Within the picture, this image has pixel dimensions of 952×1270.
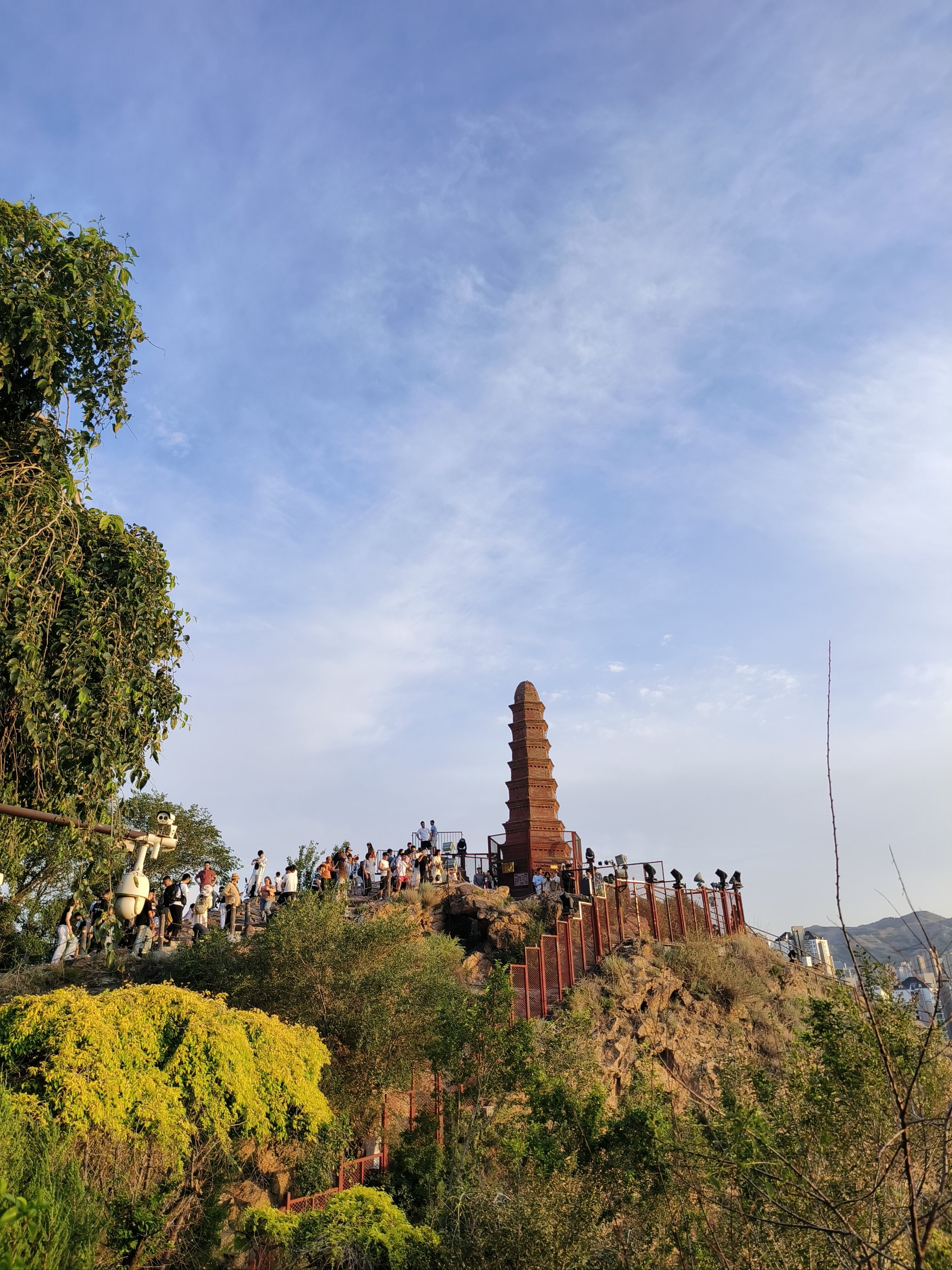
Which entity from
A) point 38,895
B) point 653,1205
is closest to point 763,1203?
point 653,1205

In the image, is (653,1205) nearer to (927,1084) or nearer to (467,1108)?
(927,1084)

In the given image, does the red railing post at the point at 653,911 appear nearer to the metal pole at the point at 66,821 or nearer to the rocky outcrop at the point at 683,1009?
the rocky outcrop at the point at 683,1009

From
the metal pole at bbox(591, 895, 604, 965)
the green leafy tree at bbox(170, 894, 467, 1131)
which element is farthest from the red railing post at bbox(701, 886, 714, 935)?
the green leafy tree at bbox(170, 894, 467, 1131)

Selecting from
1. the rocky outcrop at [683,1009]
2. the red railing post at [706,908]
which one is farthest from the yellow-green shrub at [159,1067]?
the red railing post at [706,908]

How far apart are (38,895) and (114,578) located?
2446 centimetres

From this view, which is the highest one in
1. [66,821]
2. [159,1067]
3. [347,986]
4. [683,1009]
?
[66,821]

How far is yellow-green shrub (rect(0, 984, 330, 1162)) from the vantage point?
34.2ft

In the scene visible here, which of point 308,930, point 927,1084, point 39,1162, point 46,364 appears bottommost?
point 39,1162

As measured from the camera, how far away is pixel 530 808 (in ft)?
124

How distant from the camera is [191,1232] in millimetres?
10102

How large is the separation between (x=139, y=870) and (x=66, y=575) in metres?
2.96

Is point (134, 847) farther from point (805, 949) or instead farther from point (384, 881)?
point (805, 949)

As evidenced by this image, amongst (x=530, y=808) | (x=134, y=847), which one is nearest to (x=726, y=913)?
(x=530, y=808)

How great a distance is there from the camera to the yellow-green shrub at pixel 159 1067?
10.4 metres
